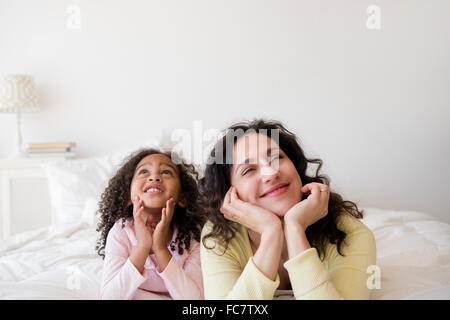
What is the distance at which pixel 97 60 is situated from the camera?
8.32 ft

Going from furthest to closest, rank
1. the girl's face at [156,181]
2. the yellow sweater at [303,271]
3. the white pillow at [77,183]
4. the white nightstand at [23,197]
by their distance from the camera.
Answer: the white nightstand at [23,197]
the white pillow at [77,183]
the girl's face at [156,181]
the yellow sweater at [303,271]

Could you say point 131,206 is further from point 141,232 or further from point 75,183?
point 75,183

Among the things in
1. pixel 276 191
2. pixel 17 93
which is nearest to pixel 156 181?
pixel 276 191

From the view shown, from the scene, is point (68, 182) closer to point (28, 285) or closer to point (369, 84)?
point (28, 285)

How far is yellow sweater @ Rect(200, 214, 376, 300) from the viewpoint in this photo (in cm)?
77

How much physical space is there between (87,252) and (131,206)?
0.30m

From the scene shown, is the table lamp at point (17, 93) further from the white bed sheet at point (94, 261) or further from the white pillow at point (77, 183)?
the white bed sheet at point (94, 261)

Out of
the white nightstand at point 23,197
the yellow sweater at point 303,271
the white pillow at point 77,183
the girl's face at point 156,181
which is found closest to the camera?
the yellow sweater at point 303,271

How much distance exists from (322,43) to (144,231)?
6.01 feet

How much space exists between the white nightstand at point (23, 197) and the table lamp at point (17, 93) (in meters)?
0.12

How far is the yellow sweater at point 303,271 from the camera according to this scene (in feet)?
2.53

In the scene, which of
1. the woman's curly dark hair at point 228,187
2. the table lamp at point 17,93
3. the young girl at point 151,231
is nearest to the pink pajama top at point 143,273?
the young girl at point 151,231

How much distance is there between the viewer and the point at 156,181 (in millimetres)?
1086

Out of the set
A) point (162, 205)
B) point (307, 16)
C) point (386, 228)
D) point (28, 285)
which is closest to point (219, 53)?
point (307, 16)
